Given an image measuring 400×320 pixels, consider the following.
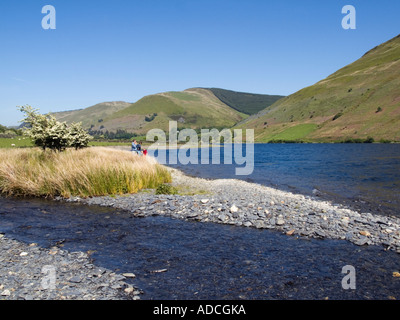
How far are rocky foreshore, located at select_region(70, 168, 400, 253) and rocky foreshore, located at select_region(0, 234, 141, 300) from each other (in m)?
6.63

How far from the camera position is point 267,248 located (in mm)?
11227

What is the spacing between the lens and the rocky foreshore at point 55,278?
285 inches

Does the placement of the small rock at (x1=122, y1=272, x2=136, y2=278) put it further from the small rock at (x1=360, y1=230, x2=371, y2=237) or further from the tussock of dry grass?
the tussock of dry grass

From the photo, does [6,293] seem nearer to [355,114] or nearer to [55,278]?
[55,278]

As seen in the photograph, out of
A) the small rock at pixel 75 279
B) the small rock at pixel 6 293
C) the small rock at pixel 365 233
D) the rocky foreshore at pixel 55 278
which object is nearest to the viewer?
the small rock at pixel 6 293

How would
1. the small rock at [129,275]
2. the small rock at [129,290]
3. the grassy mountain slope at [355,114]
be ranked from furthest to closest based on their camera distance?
the grassy mountain slope at [355,114]
the small rock at [129,275]
the small rock at [129,290]

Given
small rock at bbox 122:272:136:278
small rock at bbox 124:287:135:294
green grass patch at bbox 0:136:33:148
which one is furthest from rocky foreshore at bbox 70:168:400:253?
green grass patch at bbox 0:136:33:148

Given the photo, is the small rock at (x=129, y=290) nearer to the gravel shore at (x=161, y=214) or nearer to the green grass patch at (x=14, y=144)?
the gravel shore at (x=161, y=214)

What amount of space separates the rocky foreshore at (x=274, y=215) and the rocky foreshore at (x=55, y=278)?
6627mm

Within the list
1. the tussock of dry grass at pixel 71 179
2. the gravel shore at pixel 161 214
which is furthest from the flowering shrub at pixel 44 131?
the gravel shore at pixel 161 214

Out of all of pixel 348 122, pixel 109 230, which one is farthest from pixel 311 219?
pixel 348 122

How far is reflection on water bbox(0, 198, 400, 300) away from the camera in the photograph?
8.09 m

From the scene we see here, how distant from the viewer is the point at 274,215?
15.0 meters
